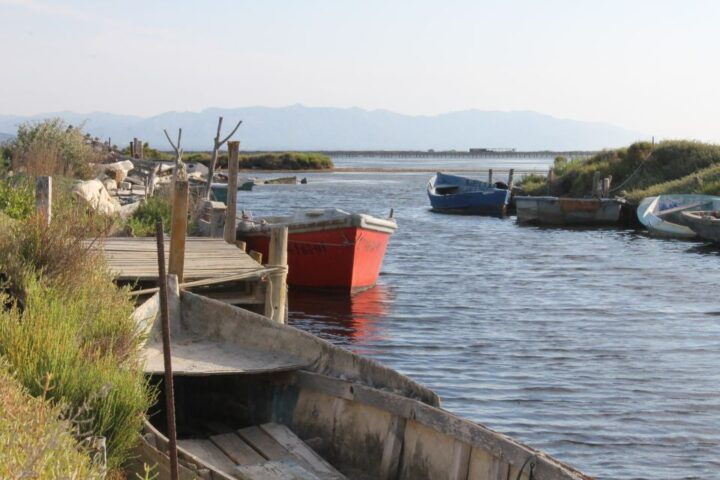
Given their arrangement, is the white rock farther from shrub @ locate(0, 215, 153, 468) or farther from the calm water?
shrub @ locate(0, 215, 153, 468)

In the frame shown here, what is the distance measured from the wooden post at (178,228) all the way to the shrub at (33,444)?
20.5 feet

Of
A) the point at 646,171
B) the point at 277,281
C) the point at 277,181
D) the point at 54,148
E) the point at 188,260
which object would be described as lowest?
the point at 277,181

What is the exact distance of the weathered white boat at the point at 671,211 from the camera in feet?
116

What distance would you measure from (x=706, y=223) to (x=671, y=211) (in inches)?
150

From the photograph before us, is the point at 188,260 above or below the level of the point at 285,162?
above

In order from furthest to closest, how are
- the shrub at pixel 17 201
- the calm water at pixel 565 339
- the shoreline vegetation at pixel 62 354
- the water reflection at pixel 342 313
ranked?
the water reflection at pixel 342 313 → the shrub at pixel 17 201 → the calm water at pixel 565 339 → the shoreline vegetation at pixel 62 354

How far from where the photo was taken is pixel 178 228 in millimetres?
12609

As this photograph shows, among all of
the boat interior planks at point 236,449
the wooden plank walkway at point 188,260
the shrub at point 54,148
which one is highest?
the shrub at point 54,148

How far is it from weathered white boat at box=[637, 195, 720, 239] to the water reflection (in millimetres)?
16297

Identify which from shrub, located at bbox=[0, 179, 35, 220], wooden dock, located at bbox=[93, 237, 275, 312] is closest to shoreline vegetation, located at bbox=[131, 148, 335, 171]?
shrub, located at bbox=[0, 179, 35, 220]

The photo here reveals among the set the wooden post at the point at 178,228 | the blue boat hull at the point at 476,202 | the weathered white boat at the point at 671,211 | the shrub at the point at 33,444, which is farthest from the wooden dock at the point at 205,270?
the blue boat hull at the point at 476,202

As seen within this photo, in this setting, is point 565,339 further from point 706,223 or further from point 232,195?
point 706,223

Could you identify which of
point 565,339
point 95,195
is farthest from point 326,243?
point 565,339

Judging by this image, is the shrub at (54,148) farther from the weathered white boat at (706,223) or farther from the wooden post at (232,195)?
the weathered white boat at (706,223)
